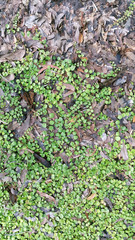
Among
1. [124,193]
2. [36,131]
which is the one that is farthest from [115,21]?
[124,193]

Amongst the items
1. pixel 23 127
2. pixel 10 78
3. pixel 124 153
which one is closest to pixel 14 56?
pixel 10 78

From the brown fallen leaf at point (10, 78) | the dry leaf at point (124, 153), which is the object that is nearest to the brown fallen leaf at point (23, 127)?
the brown fallen leaf at point (10, 78)

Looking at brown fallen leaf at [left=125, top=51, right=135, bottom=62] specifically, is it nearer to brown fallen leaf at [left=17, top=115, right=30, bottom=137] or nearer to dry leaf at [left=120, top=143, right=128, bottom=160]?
dry leaf at [left=120, top=143, right=128, bottom=160]

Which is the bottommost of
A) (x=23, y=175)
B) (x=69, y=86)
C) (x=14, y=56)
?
(x=23, y=175)

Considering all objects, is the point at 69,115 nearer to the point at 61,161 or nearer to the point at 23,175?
the point at 61,161

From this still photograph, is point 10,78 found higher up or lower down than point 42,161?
higher up

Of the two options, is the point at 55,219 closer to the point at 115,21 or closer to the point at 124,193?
the point at 124,193
